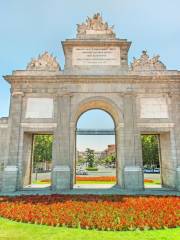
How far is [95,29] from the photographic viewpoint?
65.3ft

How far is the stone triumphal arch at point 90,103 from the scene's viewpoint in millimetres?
16844

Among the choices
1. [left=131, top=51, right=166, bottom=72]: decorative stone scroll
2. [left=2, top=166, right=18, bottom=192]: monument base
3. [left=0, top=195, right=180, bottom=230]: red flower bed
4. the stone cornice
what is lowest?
[left=0, top=195, right=180, bottom=230]: red flower bed

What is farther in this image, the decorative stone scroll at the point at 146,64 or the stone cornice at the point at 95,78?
the decorative stone scroll at the point at 146,64

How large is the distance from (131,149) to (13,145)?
9.18 metres

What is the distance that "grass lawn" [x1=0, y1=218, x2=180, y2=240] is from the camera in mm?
6305

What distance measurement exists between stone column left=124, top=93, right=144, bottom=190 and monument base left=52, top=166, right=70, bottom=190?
169 inches

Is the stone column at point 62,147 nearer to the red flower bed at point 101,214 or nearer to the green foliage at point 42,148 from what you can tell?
the red flower bed at point 101,214

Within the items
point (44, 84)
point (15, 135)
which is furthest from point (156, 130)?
point (15, 135)

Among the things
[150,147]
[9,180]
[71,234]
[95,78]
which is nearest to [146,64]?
[95,78]

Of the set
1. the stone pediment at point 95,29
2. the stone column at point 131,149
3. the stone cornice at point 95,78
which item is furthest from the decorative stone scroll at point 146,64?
the stone pediment at point 95,29

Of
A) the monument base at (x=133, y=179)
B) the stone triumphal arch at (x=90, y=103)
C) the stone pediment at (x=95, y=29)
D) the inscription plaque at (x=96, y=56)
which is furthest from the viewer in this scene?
the stone pediment at (x=95, y=29)

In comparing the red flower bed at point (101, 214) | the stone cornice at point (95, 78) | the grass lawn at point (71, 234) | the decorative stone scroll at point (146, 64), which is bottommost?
the grass lawn at point (71, 234)

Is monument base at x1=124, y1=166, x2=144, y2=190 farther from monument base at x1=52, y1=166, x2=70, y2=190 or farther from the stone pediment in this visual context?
the stone pediment

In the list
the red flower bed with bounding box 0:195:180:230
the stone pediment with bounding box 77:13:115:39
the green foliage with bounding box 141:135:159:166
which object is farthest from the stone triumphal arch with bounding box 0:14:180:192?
the green foliage with bounding box 141:135:159:166
